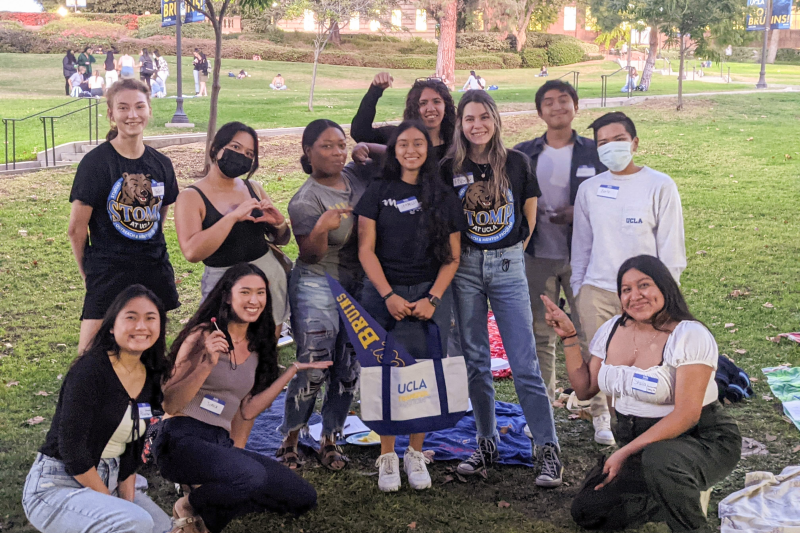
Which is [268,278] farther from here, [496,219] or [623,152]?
[623,152]

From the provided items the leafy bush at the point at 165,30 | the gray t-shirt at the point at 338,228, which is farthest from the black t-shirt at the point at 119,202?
the leafy bush at the point at 165,30

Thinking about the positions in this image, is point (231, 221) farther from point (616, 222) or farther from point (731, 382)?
point (731, 382)

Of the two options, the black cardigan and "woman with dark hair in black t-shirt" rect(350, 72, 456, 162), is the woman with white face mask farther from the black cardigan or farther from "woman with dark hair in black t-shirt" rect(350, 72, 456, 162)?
the black cardigan

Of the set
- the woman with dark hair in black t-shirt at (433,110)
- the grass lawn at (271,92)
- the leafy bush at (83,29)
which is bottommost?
the woman with dark hair in black t-shirt at (433,110)

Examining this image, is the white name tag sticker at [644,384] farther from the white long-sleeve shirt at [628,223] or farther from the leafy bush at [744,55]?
the leafy bush at [744,55]

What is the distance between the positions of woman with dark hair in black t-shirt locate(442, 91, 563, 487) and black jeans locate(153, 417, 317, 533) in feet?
3.77

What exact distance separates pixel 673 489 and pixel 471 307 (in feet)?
4.86

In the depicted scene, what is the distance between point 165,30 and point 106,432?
45.2 m

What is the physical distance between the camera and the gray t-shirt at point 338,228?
4.57 metres

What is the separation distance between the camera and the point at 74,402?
11.2ft

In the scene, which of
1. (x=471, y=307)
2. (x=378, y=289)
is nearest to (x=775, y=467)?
(x=471, y=307)

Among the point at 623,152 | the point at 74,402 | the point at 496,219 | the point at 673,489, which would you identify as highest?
the point at 623,152

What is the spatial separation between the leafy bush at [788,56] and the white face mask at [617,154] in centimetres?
5812

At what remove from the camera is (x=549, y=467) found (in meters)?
4.55
